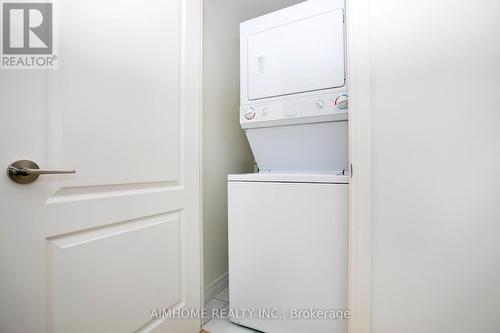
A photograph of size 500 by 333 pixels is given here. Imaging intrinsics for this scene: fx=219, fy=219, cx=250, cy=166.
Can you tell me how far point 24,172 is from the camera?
63 centimetres

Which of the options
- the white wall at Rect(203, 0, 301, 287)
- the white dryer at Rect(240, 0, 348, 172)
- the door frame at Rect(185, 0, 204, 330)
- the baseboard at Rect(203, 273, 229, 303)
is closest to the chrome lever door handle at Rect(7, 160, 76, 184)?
the door frame at Rect(185, 0, 204, 330)

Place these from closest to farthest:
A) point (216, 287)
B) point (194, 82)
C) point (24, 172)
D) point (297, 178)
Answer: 1. point (24, 172)
2. point (297, 178)
3. point (194, 82)
4. point (216, 287)

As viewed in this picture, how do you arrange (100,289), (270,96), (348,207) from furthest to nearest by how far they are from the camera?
(270,96) < (348,207) < (100,289)

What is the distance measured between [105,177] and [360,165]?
3.41 ft

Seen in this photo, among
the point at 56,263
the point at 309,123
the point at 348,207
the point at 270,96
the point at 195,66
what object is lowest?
the point at 56,263

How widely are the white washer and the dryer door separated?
58cm

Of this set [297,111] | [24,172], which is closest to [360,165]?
[297,111]

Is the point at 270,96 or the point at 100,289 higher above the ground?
the point at 270,96

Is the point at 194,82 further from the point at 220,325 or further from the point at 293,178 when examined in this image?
the point at 220,325

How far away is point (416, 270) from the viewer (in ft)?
2.84

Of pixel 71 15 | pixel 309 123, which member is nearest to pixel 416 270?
pixel 309 123

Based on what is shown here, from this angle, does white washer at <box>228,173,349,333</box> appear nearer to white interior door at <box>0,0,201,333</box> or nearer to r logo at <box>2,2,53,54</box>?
white interior door at <box>0,0,201,333</box>

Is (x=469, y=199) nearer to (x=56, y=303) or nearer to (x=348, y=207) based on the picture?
(x=348, y=207)

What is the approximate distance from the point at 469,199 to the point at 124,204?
134cm
